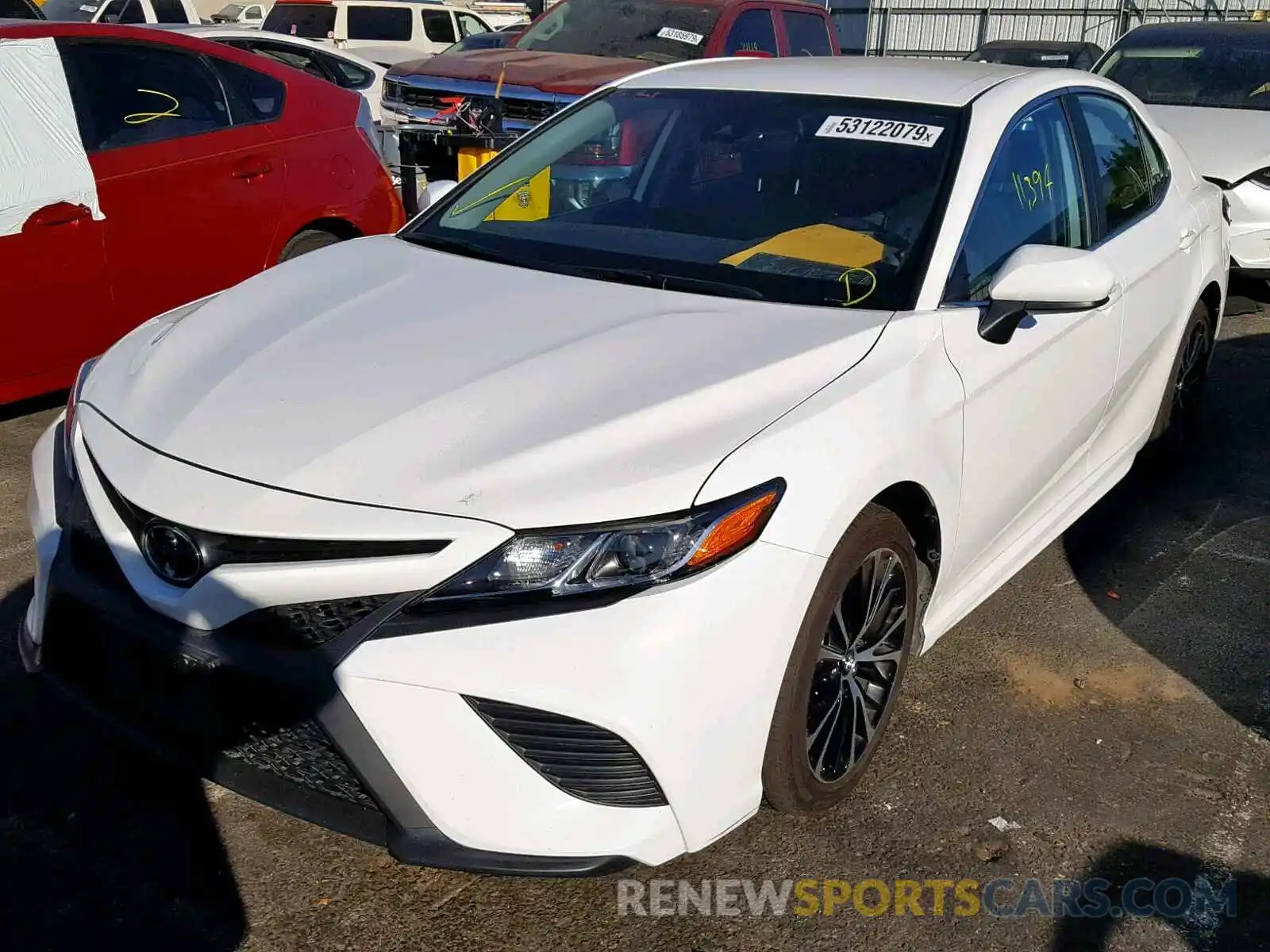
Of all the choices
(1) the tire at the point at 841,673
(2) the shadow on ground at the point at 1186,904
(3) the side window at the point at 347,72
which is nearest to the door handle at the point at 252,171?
(1) the tire at the point at 841,673

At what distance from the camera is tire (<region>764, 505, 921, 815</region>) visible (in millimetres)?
2393

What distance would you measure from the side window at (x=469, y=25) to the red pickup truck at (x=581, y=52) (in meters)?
8.76

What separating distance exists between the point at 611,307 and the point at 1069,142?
5.76ft

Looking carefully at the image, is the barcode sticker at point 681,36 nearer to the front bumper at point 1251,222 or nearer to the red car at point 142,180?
the red car at point 142,180

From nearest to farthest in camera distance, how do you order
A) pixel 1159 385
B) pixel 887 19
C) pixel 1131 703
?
pixel 1131 703 → pixel 1159 385 → pixel 887 19

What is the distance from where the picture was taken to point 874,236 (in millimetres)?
3076

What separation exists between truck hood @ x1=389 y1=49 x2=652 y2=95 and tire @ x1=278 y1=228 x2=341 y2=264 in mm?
2079

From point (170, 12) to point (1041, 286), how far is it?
45.3 ft

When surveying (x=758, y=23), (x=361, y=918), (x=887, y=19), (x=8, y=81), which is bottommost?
(x=887, y=19)

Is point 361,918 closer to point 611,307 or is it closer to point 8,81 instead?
point 611,307

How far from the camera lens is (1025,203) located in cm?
337

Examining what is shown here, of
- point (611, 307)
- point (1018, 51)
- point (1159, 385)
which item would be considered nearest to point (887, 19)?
point (1018, 51)

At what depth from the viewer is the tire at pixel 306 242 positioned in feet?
17.6

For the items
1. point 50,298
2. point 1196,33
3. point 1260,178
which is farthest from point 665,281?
point 1196,33
